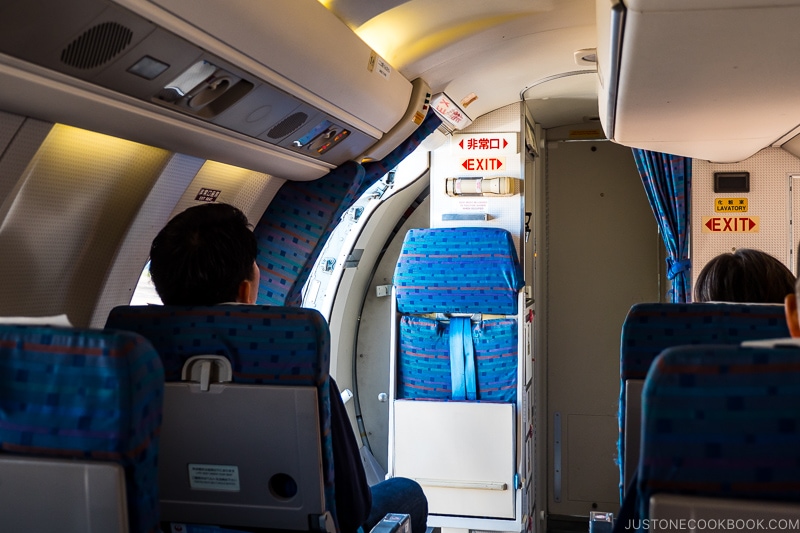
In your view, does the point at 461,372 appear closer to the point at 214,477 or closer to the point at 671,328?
the point at 671,328

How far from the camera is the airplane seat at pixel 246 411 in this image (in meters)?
2.21

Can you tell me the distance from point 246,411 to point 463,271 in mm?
3308

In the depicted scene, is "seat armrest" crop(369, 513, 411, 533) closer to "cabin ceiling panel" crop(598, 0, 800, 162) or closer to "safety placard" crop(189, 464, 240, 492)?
"safety placard" crop(189, 464, 240, 492)

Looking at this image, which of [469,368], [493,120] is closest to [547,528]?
[469,368]

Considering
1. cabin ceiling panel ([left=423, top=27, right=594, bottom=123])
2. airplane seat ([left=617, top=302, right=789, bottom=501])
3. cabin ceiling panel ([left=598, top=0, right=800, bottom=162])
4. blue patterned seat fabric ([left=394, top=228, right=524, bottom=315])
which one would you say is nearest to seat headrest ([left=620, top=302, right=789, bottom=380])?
airplane seat ([left=617, top=302, right=789, bottom=501])

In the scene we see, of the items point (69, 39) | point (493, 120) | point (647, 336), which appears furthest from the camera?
point (493, 120)

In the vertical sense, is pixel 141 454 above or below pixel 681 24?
below

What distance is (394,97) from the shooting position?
4.02 meters

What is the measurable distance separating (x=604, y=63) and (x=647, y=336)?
1.16m

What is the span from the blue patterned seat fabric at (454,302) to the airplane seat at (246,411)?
3188mm

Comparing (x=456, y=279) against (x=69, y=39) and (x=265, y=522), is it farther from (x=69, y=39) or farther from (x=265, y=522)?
(x=69, y=39)

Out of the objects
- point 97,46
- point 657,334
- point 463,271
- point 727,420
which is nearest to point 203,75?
point 97,46

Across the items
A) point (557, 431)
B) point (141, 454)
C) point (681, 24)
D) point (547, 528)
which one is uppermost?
point (681, 24)

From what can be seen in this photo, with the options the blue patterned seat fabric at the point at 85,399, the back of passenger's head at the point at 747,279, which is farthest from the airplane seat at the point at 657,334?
the blue patterned seat fabric at the point at 85,399
